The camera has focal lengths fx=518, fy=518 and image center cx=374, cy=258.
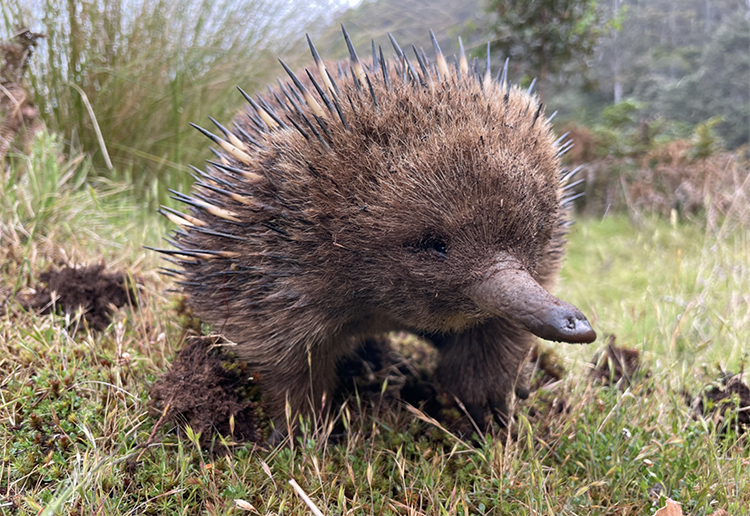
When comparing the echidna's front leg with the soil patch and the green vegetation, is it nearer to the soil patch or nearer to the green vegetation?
the green vegetation

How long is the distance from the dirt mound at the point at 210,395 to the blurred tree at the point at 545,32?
16.9ft

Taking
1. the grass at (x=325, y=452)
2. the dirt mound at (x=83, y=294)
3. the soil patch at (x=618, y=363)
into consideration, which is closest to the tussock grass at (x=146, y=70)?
the dirt mound at (x=83, y=294)

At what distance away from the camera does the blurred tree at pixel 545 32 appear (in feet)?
19.6

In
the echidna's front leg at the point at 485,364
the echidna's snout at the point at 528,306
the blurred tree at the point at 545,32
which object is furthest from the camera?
the blurred tree at the point at 545,32

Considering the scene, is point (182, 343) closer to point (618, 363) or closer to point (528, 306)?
point (528, 306)

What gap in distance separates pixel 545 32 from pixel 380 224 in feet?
18.7

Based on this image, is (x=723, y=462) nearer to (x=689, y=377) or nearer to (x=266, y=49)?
(x=689, y=377)

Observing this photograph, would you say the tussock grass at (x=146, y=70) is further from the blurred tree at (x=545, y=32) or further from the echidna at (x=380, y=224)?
the blurred tree at (x=545, y=32)

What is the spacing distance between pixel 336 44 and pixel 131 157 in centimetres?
250

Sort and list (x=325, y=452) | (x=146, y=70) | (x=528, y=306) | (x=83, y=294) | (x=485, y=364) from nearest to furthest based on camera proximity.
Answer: (x=528, y=306) < (x=325, y=452) < (x=485, y=364) < (x=83, y=294) < (x=146, y=70)

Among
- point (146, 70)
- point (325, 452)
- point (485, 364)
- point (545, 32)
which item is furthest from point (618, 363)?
point (545, 32)

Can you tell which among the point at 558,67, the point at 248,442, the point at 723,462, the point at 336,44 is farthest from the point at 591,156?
the point at 248,442

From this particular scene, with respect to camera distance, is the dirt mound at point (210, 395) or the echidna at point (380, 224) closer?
the echidna at point (380, 224)

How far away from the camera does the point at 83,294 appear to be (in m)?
2.25
